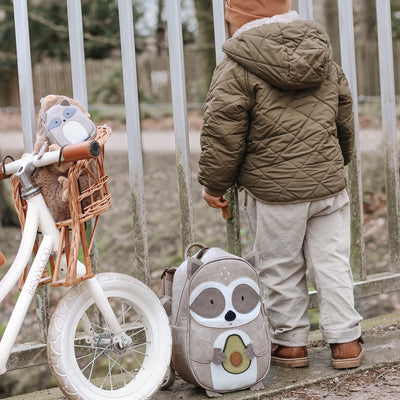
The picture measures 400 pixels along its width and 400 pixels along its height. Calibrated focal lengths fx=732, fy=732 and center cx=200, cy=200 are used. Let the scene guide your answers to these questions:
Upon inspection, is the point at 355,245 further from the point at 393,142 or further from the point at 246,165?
the point at 246,165

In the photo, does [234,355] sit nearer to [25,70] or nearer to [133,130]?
[133,130]

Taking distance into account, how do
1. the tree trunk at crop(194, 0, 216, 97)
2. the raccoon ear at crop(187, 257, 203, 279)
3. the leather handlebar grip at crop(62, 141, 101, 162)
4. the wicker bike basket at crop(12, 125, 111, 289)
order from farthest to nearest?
1. the tree trunk at crop(194, 0, 216, 97)
2. the raccoon ear at crop(187, 257, 203, 279)
3. the wicker bike basket at crop(12, 125, 111, 289)
4. the leather handlebar grip at crop(62, 141, 101, 162)

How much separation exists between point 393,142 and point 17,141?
9428 mm

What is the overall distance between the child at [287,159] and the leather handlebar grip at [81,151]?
654 millimetres

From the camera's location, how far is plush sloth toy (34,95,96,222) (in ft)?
7.93

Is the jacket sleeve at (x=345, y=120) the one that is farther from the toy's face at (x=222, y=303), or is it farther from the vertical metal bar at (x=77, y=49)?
the vertical metal bar at (x=77, y=49)

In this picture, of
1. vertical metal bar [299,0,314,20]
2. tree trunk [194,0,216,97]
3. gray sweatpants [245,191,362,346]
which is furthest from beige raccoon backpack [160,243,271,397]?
tree trunk [194,0,216,97]

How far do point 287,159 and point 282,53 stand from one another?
1.34 ft

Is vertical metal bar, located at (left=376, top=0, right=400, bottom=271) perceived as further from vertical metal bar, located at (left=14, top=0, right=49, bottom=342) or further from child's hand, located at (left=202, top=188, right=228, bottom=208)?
vertical metal bar, located at (left=14, top=0, right=49, bottom=342)

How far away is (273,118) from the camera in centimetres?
283

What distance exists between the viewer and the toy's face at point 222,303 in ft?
8.82

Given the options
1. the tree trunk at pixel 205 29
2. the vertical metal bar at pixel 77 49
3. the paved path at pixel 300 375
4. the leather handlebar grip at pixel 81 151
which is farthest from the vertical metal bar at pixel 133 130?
the tree trunk at pixel 205 29

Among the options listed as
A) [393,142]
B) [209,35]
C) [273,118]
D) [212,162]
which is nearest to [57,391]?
[212,162]

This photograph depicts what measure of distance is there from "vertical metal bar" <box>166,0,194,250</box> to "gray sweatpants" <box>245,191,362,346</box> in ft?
0.94
